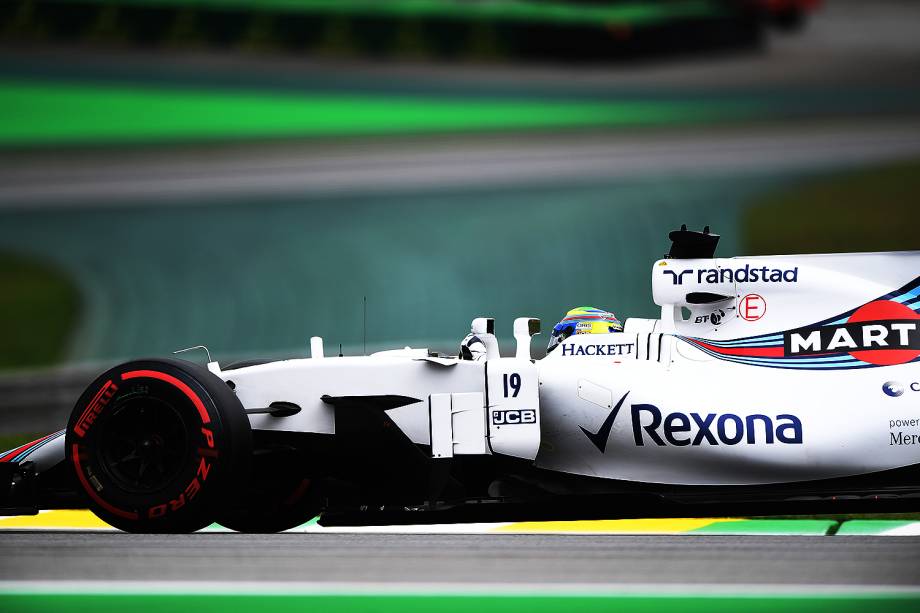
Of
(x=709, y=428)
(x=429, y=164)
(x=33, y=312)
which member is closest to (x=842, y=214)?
(x=429, y=164)

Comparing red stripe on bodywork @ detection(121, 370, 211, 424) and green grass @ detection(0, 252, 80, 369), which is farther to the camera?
green grass @ detection(0, 252, 80, 369)

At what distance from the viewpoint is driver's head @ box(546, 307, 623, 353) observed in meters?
8.21

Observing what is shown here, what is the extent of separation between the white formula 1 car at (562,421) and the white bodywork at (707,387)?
0.03 ft

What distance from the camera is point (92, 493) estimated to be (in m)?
7.52

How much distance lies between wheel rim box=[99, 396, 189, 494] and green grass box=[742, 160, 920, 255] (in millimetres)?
12446

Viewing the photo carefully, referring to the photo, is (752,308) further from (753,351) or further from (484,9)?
(484,9)

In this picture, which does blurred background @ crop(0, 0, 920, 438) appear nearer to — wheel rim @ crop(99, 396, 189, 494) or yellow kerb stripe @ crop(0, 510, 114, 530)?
yellow kerb stripe @ crop(0, 510, 114, 530)

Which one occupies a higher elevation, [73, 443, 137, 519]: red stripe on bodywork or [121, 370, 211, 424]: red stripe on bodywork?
[121, 370, 211, 424]: red stripe on bodywork

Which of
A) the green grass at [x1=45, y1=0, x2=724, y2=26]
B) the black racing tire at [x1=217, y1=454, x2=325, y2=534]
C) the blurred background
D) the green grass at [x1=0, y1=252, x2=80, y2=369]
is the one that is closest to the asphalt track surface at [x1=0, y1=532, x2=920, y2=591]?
the black racing tire at [x1=217, y1=454, x2=325, y2=534]

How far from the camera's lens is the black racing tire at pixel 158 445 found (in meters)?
7.32

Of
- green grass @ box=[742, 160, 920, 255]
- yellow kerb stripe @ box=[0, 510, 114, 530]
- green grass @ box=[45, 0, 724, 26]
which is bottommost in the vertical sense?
yellow kerb stripe @ box=[0, 510, 114, 530]

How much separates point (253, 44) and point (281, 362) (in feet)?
76.0

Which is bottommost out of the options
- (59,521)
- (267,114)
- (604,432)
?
(59,521)

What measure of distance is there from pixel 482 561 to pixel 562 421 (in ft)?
3.98
